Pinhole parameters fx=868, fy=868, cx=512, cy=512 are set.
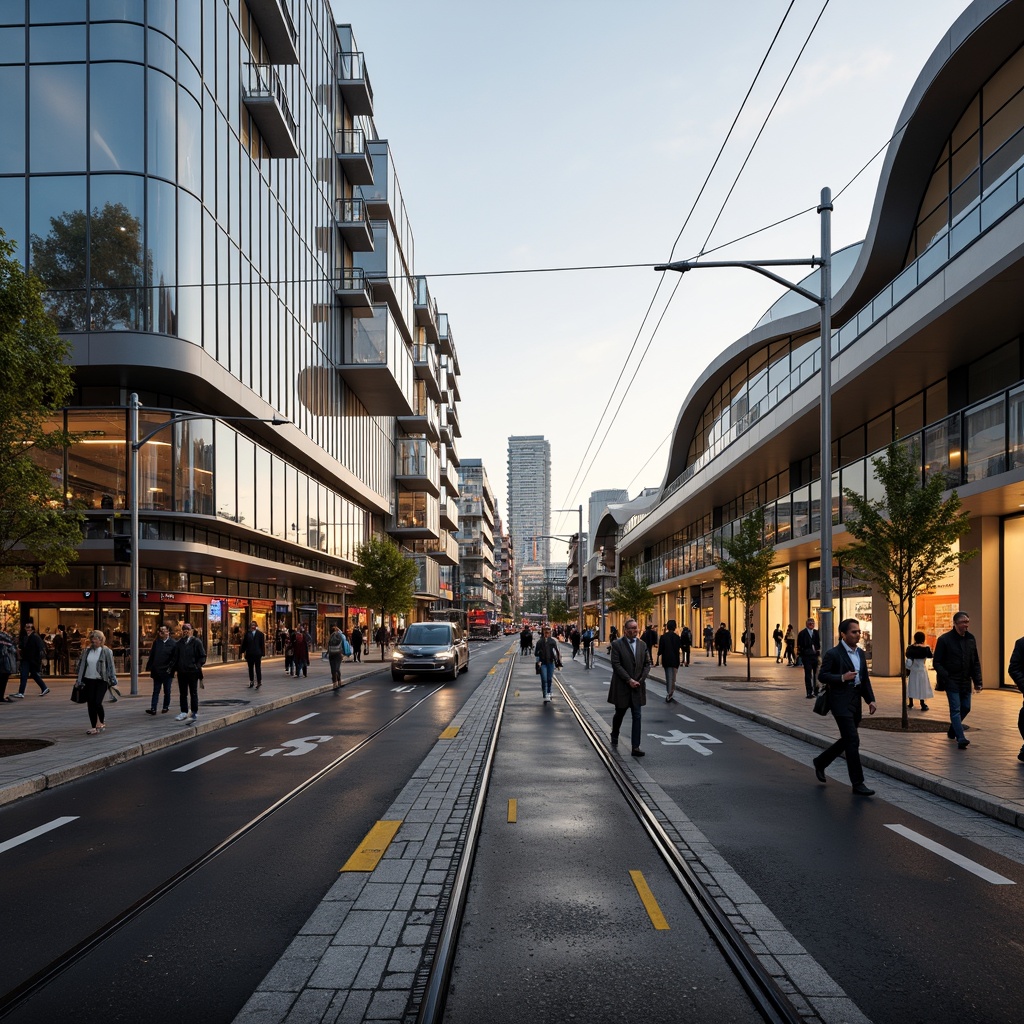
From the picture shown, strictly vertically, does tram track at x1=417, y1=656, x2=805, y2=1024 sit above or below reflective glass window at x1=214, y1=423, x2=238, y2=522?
below

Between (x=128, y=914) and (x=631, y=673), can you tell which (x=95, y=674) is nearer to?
(x=631, y=673)

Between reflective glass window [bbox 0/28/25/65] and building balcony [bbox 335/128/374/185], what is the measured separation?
22.4m

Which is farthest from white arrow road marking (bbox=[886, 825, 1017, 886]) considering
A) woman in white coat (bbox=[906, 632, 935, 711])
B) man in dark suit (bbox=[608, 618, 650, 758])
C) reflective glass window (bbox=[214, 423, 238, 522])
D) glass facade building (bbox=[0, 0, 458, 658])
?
reflective glass window (bbox=[214, 423, 238, 522])

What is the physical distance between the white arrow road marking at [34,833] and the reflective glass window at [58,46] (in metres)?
25.5

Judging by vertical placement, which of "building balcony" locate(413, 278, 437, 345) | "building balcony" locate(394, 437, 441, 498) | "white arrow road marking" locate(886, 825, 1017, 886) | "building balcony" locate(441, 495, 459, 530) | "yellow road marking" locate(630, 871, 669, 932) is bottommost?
"white arrow road marking" locate(886, 825, 1017, 886)

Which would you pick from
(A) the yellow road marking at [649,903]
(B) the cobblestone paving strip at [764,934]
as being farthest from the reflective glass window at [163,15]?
(A) the yellow road marking at [649,903]

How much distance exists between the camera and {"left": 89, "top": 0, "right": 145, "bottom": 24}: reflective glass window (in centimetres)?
2577

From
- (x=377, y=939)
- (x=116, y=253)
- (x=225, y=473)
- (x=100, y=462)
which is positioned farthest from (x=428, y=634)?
(x=377, y=939)

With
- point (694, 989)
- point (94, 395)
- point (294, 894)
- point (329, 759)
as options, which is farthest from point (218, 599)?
point (694, 989)

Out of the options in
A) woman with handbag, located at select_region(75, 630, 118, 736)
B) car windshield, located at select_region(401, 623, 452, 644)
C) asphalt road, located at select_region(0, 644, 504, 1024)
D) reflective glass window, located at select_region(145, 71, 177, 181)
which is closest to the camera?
asphalt road, located at select_region(0, 644, 504, 1024)

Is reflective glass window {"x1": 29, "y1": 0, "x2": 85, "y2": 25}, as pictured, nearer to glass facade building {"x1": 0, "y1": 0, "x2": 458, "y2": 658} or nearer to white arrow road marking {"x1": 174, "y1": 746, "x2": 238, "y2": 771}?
glass facade building {"x1": 0, "y1": 0, "x2": 458, "y2": 658}

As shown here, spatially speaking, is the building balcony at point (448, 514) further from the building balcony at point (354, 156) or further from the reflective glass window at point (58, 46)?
the reflective glass window at point (58, 46)

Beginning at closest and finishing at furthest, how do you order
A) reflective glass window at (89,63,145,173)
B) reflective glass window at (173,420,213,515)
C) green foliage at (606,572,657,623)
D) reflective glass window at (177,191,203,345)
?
1. reflective glass window at (89,63,145,173)
2. reflective glass window at (177,191,203,345)
3. reflective glass window at (173,420,213,515)
4. green foliage at (606,572,657,623)

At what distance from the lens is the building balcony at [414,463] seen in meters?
65.2
